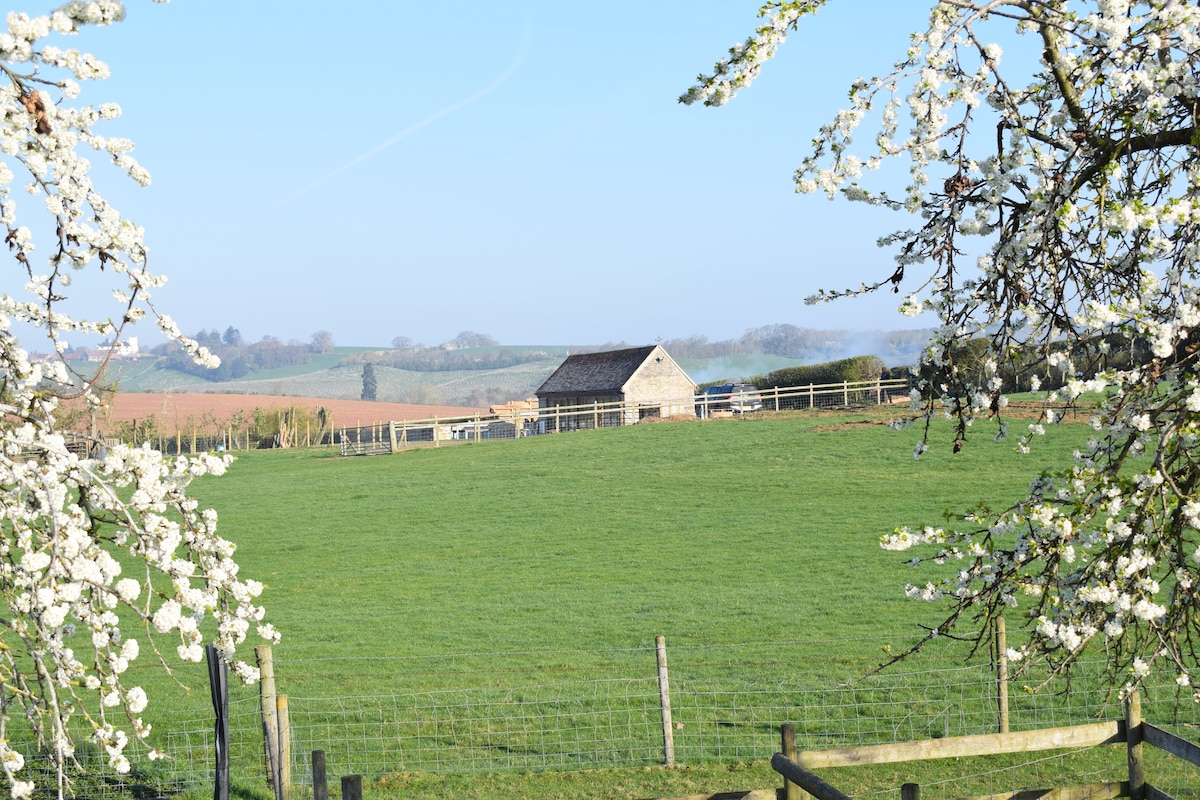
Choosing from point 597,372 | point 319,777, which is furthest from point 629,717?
→ point 597,372

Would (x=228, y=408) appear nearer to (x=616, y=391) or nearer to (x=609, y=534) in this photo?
(x=616, y=391)

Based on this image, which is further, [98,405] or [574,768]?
[574,768]

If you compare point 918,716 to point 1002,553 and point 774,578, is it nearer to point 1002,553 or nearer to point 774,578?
point 1002,553

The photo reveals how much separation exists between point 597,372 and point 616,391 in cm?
372

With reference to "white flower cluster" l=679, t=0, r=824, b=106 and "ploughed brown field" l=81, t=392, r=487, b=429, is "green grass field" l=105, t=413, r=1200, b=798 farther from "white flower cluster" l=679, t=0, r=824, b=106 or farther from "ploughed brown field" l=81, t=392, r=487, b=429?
"ploughed brown field" l=81, t=392, r=487, b=429

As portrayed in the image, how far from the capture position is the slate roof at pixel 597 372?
54.3m

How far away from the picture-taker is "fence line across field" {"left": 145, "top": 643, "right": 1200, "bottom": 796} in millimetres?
9836

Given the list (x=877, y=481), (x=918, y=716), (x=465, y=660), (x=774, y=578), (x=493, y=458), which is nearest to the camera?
(x=918, y=716)

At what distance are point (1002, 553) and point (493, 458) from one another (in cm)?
3548

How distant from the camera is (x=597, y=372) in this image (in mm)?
56719

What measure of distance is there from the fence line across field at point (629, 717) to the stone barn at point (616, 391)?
124ft

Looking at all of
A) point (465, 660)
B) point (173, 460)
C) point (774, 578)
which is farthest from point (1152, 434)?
point (774, 578)

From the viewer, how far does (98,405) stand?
4.42 meters

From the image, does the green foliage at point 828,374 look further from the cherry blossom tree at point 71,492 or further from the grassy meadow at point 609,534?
the cherry blossom tree at point 71,492
